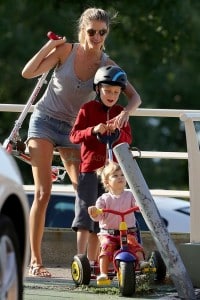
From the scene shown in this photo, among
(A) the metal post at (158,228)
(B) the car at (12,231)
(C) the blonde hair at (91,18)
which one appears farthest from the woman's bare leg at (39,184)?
(B) the car at (12,231)

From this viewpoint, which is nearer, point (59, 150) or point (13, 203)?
point (13, 203)

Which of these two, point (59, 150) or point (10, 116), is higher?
point (10, 116)

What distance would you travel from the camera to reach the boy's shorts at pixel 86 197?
11383 mm

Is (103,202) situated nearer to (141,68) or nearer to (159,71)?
(141,68)

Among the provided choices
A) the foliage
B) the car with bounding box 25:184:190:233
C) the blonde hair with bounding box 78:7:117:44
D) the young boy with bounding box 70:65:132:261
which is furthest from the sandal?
the car with bounding box 25:184:190:233

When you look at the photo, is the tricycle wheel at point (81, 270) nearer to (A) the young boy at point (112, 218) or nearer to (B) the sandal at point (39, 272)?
(A) the young boy at point (112, 218)

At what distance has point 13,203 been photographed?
28.1 feet

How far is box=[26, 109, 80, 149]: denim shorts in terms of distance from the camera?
1164 cm

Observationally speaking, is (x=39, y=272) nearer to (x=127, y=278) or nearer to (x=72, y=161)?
(x=72, y=161)

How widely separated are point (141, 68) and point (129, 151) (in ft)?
66.8

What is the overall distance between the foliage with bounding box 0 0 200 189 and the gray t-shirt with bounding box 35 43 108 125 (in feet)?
18.4

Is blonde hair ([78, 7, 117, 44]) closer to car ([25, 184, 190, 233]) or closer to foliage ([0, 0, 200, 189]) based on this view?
foliage ([0, 0, 200, 189])

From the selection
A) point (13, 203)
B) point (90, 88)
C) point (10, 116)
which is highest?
point (10, 116)

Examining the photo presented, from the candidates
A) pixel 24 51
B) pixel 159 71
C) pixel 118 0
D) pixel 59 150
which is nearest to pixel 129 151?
pixel 59 150
